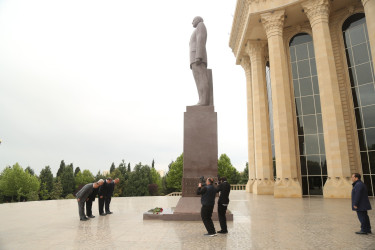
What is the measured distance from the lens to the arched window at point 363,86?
19047 mm

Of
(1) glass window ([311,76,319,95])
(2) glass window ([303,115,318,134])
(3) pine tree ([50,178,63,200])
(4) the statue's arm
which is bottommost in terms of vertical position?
(3) pine tree ([50,178,63,200])

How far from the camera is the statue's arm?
37.0 ft

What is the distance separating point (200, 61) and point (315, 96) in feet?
51.7

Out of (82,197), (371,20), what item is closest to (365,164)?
(371,20)

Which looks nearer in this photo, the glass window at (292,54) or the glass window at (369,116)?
the glass window at (369,116)

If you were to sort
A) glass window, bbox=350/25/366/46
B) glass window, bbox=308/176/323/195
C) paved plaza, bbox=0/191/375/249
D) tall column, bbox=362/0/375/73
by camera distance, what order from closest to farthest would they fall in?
paved plaza, bbox=0/191/375/249 < tall column, bbox=362/0/375/73 < glass window, bbox=350/25/366/46 < glass window, bbox=308/176/323/195

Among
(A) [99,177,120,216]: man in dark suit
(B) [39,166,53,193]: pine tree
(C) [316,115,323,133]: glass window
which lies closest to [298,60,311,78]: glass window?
(C) [316,115,323,133]: glass window

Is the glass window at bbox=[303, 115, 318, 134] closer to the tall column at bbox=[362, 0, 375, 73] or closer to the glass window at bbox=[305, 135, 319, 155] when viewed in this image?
the glass window at bbox=[305, 135, 319, 155]

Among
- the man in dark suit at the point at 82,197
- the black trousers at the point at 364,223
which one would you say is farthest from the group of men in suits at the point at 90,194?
the black trousers at the point at 364,223

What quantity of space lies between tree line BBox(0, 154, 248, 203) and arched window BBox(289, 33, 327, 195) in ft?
110

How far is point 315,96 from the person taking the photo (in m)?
22.2

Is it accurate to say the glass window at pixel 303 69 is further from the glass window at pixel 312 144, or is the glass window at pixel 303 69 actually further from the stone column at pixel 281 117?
the glass window at pixel 312 144

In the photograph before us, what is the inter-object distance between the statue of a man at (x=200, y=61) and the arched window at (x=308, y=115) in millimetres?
15139

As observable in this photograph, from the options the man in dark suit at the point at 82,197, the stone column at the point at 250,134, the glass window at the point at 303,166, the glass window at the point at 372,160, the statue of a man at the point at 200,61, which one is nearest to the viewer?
the man in dark suit at the point at 82,197
